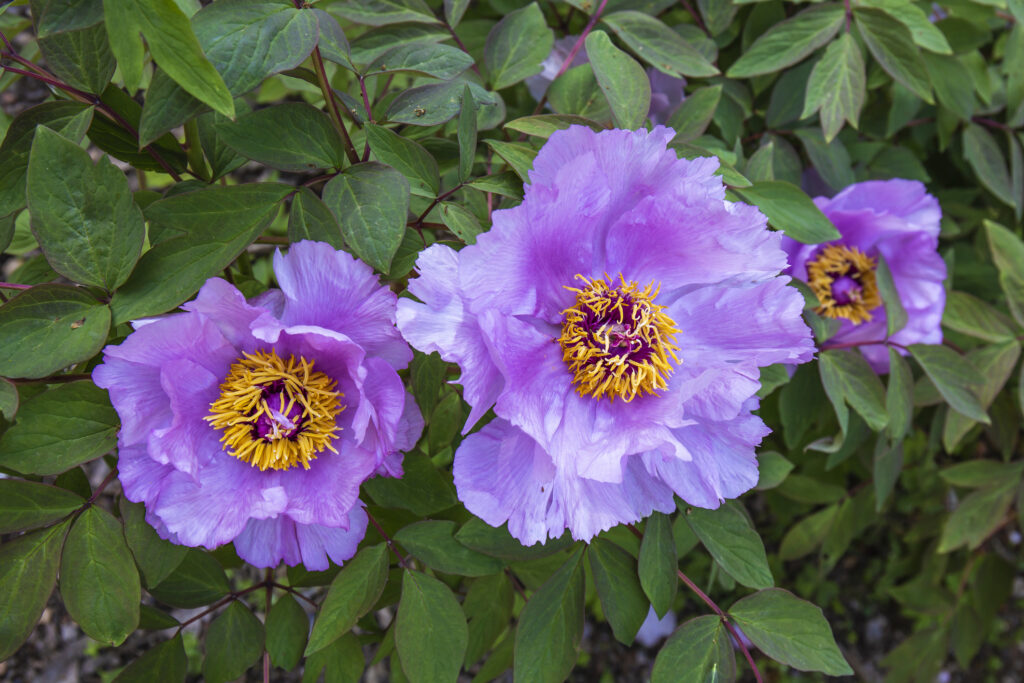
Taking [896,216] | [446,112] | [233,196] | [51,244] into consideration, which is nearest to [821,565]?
[896,216]

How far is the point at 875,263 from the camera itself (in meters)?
1.50

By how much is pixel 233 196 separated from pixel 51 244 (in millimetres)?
194

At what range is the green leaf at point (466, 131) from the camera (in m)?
0.87

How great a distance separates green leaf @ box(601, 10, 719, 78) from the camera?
119cm

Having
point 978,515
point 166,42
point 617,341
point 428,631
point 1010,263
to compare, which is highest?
point 166,42

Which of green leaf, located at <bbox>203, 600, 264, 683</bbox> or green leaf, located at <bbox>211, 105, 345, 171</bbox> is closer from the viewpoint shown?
green leaf, located at <bbox>211, 105, 345, 171</bbox>

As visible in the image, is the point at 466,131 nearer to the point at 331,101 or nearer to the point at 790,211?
the point at 331,101

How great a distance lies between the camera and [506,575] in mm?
1216

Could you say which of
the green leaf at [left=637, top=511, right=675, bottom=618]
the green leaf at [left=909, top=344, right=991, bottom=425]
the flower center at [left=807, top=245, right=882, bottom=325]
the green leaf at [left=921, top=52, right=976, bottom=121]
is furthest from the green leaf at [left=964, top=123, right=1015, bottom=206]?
the green leaf at [left=637, top=511, right=675, bottom=618]

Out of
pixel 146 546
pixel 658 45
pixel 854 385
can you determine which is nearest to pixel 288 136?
pixel 146 546

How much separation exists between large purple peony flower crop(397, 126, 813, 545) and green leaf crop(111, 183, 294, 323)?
0.22m

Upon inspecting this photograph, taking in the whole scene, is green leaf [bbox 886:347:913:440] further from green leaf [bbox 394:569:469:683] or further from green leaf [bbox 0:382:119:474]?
green leaf [bbox 0:382:119:474]

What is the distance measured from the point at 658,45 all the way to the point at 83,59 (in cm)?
81

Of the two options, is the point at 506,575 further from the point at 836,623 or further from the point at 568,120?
the point at 836,623
